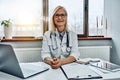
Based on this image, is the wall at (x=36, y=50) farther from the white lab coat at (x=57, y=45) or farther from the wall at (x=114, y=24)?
the white lab coat at (x=57, y=45)

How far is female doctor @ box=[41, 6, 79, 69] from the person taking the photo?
2096mm

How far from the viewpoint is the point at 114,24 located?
267 centimetres

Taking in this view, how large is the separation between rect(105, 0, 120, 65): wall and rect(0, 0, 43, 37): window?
3.42ft

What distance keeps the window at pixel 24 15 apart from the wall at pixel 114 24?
1043 mm

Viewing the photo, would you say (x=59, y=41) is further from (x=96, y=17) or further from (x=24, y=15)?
(x=96, y=17)

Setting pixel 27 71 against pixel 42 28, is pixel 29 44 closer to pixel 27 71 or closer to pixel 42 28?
pixel 42 28

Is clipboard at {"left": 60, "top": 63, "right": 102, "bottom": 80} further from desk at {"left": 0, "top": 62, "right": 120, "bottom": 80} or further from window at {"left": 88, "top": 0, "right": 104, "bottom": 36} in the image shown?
window at {"left": 88, "top": 0, "right": 104, "bottom": 36}

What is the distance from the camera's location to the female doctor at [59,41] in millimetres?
2096


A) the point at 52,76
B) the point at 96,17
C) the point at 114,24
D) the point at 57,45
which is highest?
the point at 96,17

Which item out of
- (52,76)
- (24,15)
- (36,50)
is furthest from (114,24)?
(52,76)

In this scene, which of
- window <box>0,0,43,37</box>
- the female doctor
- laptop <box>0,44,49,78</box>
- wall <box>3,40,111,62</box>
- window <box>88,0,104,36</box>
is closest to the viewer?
laptop <box>0,44,49,78</box>

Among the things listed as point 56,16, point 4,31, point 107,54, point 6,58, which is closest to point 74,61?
point 56,16

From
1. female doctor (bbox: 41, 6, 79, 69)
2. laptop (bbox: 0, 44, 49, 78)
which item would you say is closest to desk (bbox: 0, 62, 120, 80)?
laptop (bbox: 0, 44, 49, 78)

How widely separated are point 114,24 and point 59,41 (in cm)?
100
